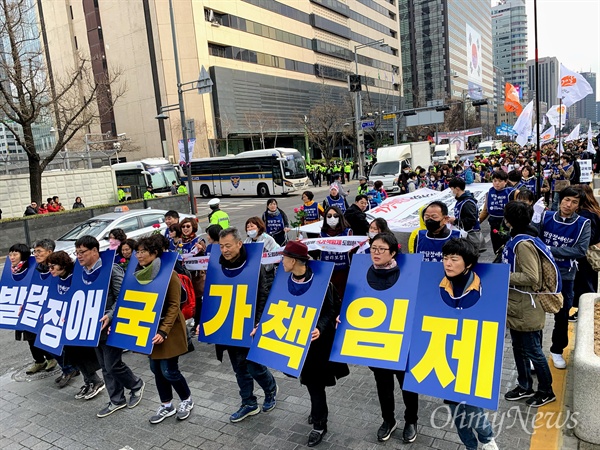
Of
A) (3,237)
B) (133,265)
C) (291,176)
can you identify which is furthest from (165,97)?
(133,265)

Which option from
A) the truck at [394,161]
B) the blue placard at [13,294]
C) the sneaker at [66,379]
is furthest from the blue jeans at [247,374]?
the truck at [394,161]

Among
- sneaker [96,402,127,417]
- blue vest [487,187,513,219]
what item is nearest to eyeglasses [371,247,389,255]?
sneaker [96,402,127,417]

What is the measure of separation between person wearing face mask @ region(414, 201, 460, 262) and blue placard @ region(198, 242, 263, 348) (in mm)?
1871

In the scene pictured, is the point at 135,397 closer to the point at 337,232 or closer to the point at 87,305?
the point at 87,305

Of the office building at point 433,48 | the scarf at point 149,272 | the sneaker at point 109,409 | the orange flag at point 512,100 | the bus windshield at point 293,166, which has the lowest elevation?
the sneaker at point 109,409

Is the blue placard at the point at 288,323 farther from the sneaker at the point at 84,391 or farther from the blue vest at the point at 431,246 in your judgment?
the sneaker at the point at 84,391

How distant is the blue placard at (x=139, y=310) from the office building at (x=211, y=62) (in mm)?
39482

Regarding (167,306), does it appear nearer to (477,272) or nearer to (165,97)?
(477,272)

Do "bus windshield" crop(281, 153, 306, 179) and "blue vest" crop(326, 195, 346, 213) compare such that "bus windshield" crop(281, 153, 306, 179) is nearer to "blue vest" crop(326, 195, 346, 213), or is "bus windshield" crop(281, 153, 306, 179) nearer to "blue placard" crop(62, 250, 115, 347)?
"blue vest" crop(326, 195, 346, 213)

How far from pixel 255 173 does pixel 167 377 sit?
26643 mm

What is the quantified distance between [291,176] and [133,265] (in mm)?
25153

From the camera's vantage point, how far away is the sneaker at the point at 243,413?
13.7 ft

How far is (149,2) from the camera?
138ft

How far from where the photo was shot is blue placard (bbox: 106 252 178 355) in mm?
4000
